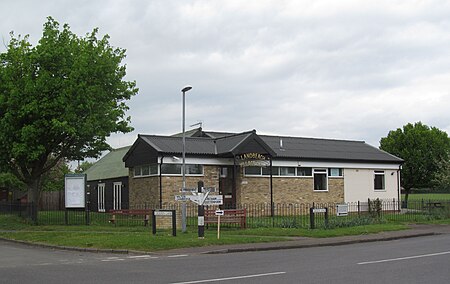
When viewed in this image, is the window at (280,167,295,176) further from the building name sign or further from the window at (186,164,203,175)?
the window at (186,164,203,175)

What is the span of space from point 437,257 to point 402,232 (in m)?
9.47

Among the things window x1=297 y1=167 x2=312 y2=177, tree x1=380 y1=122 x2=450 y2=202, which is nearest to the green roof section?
window x1=297 y1=167 x2=312 y2=177

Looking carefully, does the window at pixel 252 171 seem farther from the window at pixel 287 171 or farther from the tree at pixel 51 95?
the tree at pixel 51 95

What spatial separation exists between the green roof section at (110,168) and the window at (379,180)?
18412 millimetres

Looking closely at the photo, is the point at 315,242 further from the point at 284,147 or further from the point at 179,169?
the point at 284,147

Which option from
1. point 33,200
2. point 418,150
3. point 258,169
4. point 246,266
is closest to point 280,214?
point 258,169

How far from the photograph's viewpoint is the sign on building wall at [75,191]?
28.4 metres

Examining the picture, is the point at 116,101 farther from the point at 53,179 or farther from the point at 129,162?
the point at 53,179

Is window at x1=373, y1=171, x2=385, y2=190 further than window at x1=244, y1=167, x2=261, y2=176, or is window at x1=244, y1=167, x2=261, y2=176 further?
window at x1=373, y1=171, x2=385, y2=190

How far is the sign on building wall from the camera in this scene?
2842 centimetres

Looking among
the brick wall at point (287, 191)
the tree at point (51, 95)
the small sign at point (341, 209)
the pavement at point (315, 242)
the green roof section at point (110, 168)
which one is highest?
the tree at point (51, 95)

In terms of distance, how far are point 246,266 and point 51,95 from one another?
692 inches

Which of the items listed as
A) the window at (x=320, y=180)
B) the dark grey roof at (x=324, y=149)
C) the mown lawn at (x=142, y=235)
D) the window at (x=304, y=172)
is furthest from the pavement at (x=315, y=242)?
the dark grey roof at (x=324, y=149)

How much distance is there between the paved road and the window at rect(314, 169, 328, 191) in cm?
1970
